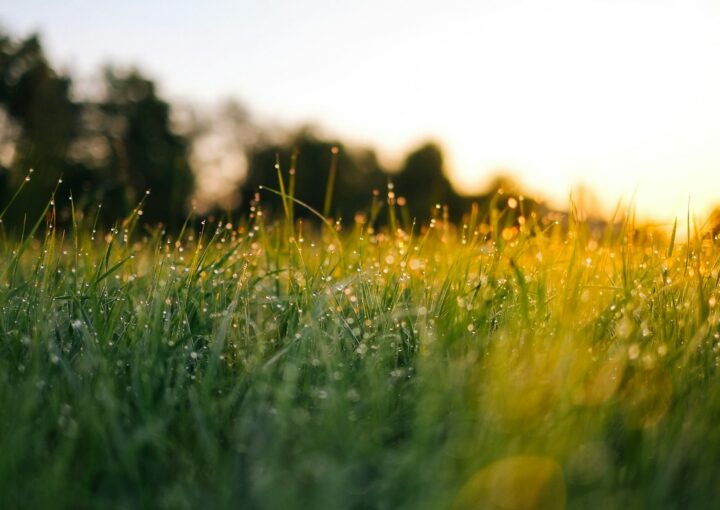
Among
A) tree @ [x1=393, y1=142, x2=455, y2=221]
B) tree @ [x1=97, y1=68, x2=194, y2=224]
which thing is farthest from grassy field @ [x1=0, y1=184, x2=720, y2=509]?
tree @ [x1=393, y1=142, x2=455, y2=221]

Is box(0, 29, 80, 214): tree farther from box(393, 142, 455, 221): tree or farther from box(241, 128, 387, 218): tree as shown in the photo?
box(393, 142, 455, 221): tree

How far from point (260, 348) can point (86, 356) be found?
0.54 metres

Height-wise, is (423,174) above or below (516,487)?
below

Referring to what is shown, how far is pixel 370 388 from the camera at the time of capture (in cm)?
191

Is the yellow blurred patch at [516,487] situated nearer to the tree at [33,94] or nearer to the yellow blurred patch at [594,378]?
the yellow blurred patch at [594,378]

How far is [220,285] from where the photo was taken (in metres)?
2.65

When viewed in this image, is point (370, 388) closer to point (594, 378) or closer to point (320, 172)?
point (594, 378)

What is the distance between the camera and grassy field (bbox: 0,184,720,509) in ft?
5.05

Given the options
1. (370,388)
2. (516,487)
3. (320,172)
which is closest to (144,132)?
(320,172)

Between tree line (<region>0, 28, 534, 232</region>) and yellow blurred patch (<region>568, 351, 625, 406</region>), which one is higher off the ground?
yellow blurred patch (<region>568, 351, 625, 406</region>)

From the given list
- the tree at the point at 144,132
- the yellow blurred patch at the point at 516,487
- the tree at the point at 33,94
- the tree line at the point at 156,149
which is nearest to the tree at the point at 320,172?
the tree line at the point at 156,149

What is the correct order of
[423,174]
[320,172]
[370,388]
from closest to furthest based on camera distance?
[370,388] < [423,174] < [320,172]

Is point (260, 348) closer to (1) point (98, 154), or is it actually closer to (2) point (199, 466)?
(2) point (199, 466)

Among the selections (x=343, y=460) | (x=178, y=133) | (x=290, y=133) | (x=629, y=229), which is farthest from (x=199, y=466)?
(x=290, y=133)
